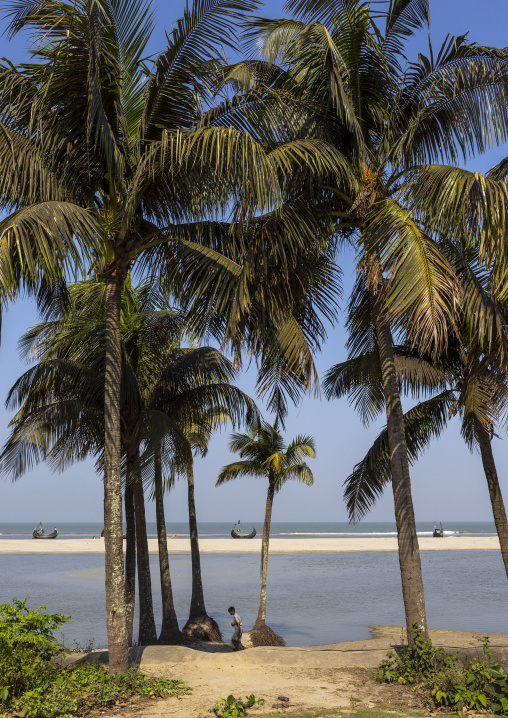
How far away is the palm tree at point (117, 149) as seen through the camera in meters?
7.65

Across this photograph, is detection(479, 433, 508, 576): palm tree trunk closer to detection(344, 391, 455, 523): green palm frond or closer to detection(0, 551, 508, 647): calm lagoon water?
detection(344, 391, 455, 523): green palm frond

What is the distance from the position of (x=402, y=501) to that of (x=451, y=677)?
7.43ft

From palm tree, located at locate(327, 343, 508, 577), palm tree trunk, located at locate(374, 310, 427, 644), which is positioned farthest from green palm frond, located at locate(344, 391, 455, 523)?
palm tree trunk, located at locate(374, 310, 427, 644)

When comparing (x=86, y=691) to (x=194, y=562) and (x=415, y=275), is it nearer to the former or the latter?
(x=415, y=275)

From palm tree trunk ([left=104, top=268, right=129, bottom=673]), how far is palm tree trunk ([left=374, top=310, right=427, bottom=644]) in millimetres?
3612

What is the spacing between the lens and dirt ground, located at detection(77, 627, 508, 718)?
7.11m

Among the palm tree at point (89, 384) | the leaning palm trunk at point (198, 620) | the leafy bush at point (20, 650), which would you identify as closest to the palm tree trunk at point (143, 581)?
the palm tree at point (89, 384)

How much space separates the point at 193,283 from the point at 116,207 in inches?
56.6

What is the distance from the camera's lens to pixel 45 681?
742 cm

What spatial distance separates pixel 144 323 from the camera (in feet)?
46.1

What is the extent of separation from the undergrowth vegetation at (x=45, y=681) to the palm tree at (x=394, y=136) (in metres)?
3.62

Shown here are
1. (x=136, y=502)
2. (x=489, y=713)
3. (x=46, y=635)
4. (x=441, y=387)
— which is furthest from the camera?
(x=136, y=502)

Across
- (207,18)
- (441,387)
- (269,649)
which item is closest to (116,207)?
(207,18)

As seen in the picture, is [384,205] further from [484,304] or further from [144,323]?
[144,323]
